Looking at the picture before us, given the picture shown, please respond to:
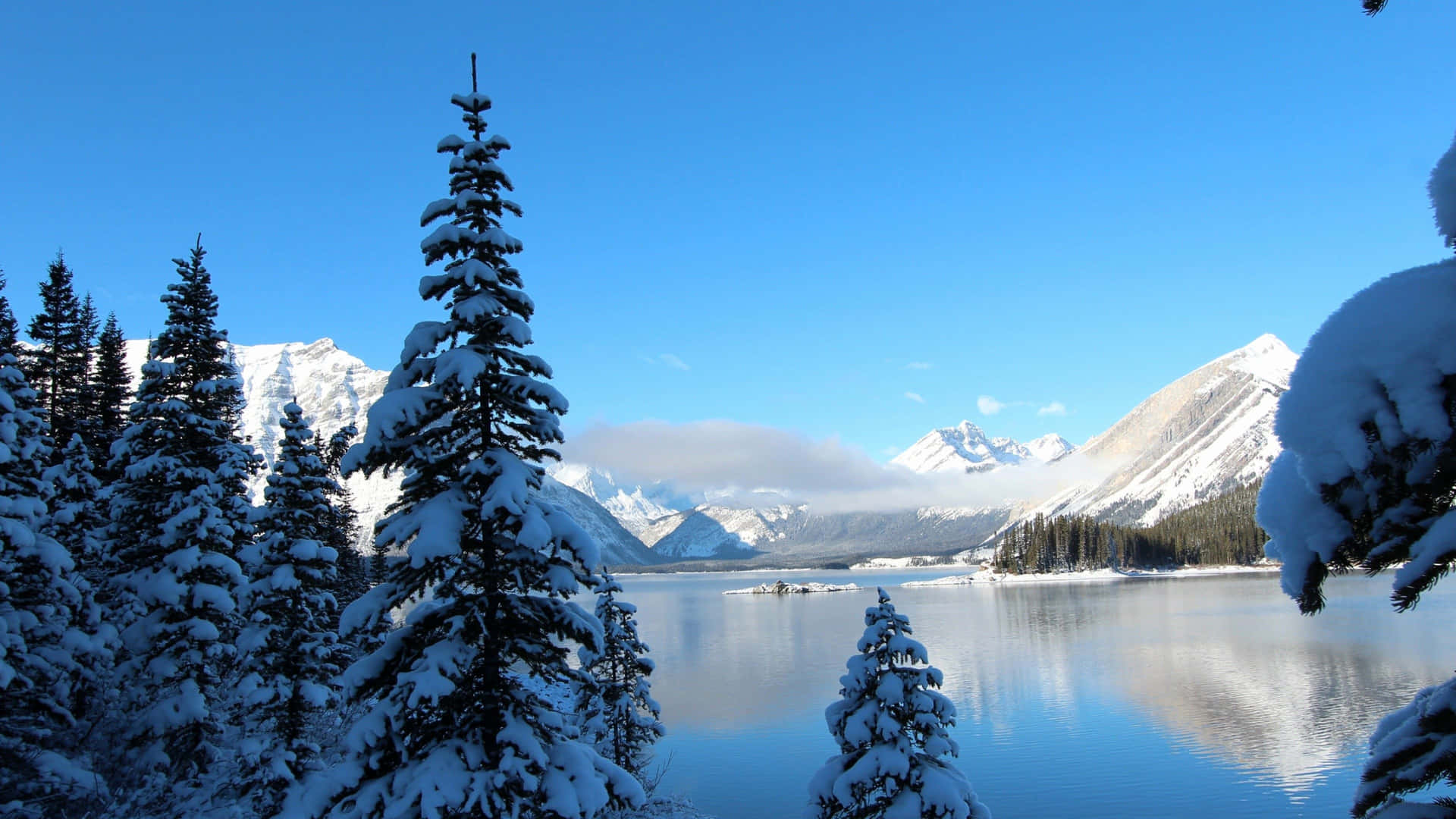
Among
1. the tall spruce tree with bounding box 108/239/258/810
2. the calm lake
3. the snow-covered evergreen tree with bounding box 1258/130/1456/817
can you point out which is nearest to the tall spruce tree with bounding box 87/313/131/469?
the tall spruce tree with bounding box 108/239/258/810

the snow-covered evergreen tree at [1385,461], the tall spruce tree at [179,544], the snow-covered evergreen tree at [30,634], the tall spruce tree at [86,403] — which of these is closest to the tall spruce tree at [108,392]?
the tall spruce tree at [86,403]

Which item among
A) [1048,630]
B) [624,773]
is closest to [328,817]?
[624,773]

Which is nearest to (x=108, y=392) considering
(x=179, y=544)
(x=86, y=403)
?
(x=86, y=403)

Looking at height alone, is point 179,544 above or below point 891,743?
above

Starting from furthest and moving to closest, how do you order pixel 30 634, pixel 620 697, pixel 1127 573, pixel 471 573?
1. pixel 1127 573
2. pixel 620 697
3. pixel 30 634
4. pixel 471 573

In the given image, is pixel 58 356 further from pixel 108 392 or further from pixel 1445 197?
pixel 1445 197

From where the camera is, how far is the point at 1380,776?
427 centimetres

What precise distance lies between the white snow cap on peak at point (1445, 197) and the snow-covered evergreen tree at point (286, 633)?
28.9 metres

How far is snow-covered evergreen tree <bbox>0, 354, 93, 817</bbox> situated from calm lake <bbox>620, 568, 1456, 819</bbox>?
73.5ft

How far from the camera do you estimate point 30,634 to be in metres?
24.1

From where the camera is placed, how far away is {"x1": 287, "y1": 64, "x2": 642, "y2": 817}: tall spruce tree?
12508 millimetres

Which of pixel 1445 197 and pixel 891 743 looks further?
pixel 891 743

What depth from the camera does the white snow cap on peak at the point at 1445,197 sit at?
3963 millimetres

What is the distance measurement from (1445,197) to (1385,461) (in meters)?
1.47
